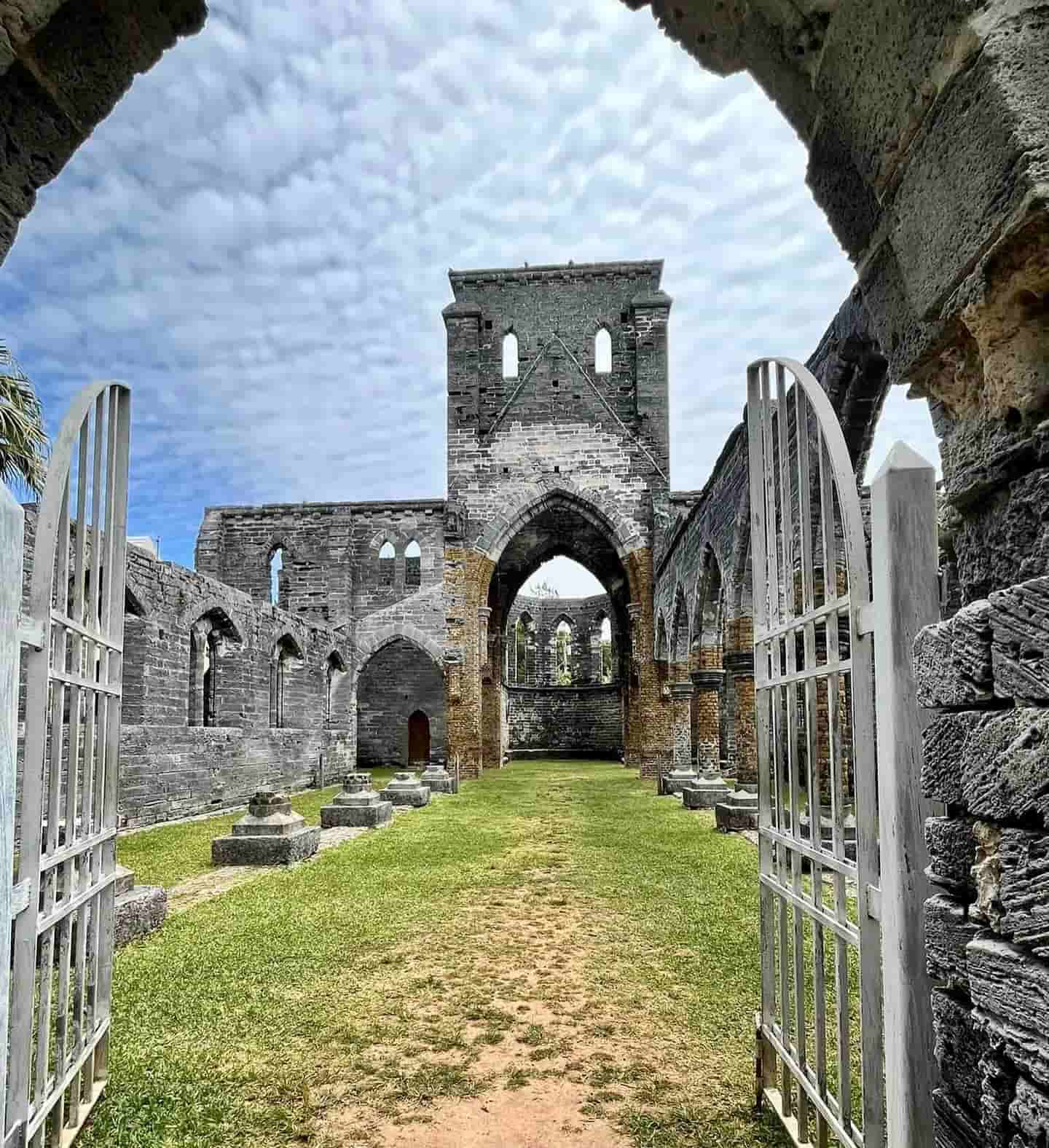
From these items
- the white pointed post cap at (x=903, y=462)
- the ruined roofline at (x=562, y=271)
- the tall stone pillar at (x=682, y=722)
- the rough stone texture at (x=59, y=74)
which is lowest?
the tall stone pillar at (x=682, y=722)

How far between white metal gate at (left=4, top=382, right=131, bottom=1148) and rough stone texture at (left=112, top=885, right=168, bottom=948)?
2.03 metres

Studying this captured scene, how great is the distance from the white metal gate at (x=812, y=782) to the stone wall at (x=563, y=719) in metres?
27.3

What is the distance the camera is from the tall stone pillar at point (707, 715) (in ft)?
50.3

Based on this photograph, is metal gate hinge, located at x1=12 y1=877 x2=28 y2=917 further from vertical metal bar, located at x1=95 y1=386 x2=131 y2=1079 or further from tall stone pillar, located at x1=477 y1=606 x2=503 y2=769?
tall stone pillar, located at x1=477 y1=606 x2=503 y2=769

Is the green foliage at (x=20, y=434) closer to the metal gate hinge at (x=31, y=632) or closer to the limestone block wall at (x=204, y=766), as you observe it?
the limestone block wall at (x=204, y=766)

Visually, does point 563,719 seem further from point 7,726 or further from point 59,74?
point 7,726

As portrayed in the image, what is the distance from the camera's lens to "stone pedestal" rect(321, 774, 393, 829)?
11688 mm

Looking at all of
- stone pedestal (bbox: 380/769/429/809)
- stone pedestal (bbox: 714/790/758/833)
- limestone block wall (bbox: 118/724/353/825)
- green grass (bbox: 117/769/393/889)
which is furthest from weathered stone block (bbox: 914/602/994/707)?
stone pedestal (bbox: 380/769/429/809)

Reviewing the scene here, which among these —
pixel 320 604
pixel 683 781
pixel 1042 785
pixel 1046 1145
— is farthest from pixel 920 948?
pixel 320 604

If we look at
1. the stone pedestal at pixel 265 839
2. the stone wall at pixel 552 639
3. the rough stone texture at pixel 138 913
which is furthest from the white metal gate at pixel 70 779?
the stone wall at pixel 552 639

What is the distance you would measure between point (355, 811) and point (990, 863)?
10870 mm

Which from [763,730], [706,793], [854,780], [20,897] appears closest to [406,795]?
[706,793]

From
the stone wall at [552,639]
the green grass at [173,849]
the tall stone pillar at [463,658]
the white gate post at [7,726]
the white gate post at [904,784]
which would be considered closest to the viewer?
the white gate post at [904,784]

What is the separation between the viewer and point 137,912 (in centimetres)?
577
